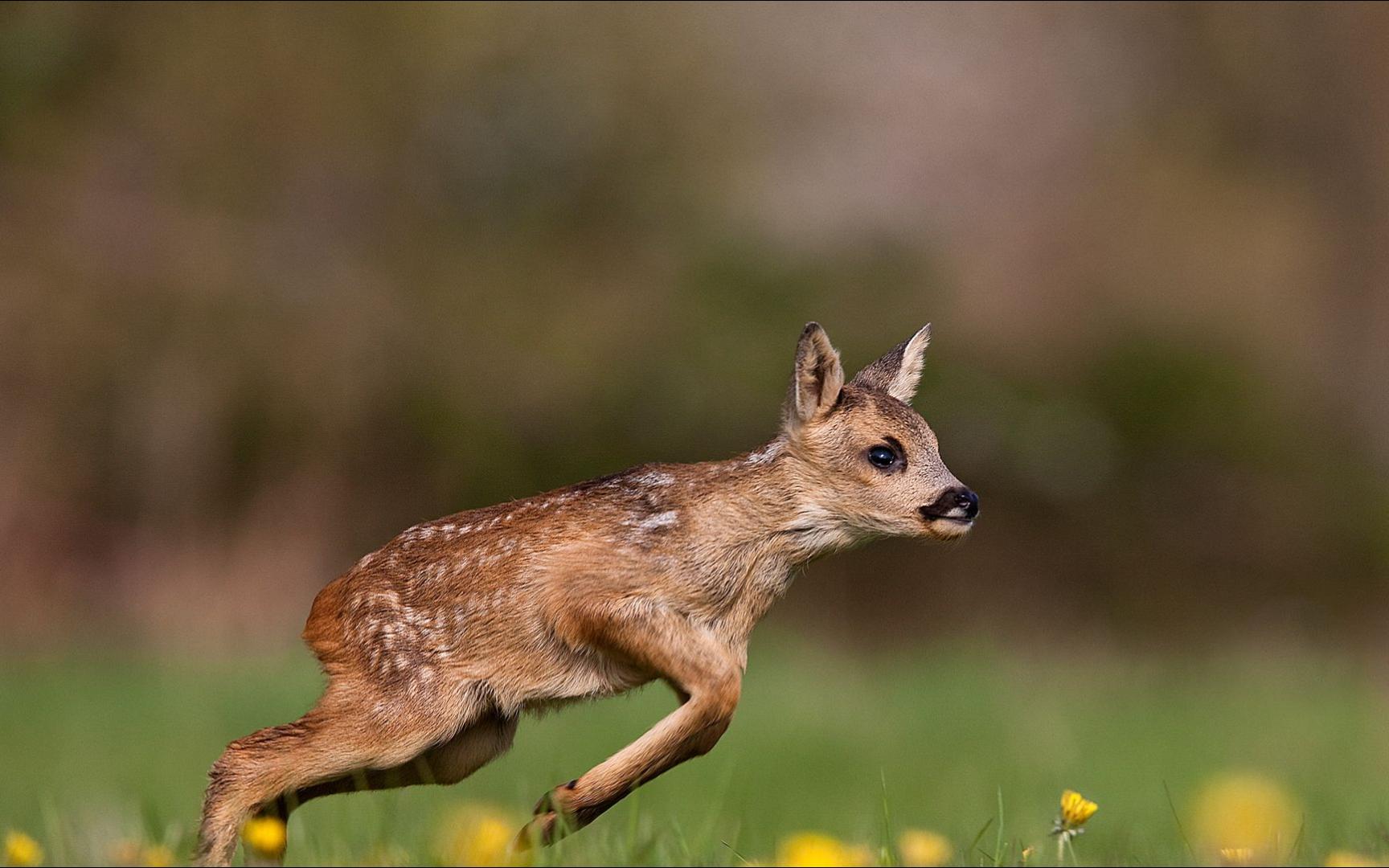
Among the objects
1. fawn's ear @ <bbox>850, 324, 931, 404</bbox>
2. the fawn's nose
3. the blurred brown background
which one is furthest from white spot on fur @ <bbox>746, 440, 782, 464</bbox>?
the blurred brown background

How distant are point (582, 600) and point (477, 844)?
1047 mm

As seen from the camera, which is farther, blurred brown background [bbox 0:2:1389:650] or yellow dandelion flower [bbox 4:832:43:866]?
blurred brown background [bbox 0:2:1389:650]

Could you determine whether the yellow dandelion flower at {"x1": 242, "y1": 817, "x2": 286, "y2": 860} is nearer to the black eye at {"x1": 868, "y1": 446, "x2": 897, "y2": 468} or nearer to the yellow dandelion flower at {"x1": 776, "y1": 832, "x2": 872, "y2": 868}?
the yellow dandelion flower at {"x1": 776, "y1": 832, "x2": 872, "y2": 868}

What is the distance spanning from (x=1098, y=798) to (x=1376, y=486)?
1312 cm

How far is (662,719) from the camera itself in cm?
554

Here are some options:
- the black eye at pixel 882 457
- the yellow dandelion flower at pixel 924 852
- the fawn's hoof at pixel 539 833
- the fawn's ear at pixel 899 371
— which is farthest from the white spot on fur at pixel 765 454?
the fawn's hoof at pixel 539 833

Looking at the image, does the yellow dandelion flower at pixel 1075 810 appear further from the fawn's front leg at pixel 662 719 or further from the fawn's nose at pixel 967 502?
the fawn's nose at pixel 967 502

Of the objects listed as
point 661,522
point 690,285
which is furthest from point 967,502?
point 690,285

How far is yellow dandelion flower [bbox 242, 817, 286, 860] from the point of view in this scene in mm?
5219

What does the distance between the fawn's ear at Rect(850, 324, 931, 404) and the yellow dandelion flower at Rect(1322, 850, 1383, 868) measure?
7.27 ft

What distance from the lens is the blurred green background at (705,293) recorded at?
18562 mm

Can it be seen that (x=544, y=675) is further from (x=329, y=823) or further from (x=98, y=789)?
(x=98, y=789)

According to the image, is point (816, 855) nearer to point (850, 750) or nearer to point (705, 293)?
point (850, 750)

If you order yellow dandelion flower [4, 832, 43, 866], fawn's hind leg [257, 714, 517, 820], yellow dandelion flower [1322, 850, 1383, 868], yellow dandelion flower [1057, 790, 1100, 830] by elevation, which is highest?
yellow dandelion flower [4, 832, 43, 866]
